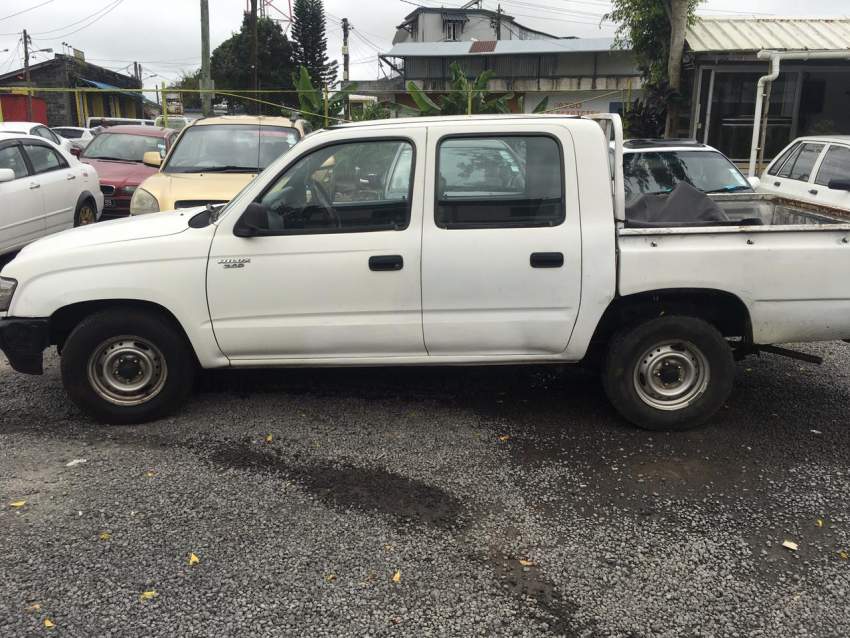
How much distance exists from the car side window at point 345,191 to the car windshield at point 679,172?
16.6 ft

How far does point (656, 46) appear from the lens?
54.1ft

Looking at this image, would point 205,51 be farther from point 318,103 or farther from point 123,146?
point 123,146

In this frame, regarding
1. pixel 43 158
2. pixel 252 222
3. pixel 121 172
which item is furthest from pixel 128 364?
pixel 121 172

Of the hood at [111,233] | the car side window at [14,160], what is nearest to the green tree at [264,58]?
the car side window at [14,160]

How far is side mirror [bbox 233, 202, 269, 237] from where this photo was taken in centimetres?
442

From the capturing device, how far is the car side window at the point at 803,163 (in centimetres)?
918

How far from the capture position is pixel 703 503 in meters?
3.90

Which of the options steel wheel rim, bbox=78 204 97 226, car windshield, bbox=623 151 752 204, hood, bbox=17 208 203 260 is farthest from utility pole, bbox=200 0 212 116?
hood, bbox=17 208 203 260

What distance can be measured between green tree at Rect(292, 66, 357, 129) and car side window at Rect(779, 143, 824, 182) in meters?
10.9

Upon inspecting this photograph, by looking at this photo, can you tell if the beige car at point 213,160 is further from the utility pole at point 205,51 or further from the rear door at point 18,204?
the utility pole at point 205,51

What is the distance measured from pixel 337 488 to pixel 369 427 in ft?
2.70

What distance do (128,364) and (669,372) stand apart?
10.9 ft

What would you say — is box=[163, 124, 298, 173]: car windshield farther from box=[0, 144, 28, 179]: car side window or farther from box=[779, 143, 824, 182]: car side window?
box=[779, 143, 824, 182]: car side window

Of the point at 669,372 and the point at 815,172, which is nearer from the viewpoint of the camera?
the point at 669,372
